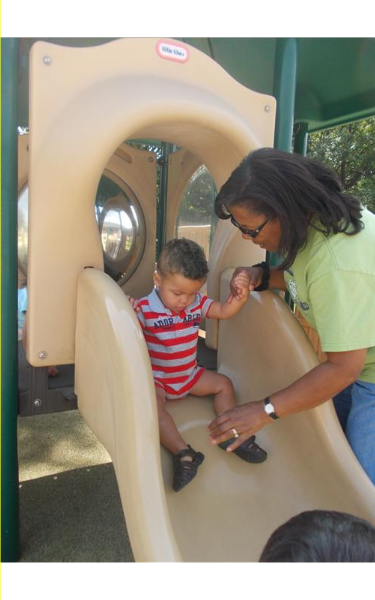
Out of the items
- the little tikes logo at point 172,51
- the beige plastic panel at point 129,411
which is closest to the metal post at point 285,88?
the little tikes logo at point 172,51

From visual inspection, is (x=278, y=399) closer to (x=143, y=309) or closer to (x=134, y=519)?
(x=134, y=519)

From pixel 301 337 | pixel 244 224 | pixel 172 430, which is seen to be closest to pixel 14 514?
pixel 172 430

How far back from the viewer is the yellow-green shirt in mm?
1357

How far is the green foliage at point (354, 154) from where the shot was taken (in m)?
13.0

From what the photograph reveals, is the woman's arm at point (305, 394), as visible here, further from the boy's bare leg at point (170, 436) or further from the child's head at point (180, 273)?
the child's head at point (180, 273)

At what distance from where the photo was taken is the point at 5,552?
1.99 m

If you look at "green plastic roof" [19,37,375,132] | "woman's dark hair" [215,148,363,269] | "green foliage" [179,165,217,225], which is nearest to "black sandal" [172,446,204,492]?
"woman's dark hair" [215,148,363,269]

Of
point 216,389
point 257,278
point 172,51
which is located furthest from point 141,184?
point 216,389

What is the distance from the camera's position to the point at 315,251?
145 centimetres

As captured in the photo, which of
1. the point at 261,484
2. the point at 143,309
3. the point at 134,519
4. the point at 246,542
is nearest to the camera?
the point at 134,519

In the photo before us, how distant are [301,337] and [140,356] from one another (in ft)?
2.53

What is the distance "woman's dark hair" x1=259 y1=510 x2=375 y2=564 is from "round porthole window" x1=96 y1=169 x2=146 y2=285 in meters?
2.90

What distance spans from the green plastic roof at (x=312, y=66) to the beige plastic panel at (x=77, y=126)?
157 cm

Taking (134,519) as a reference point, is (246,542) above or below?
below
